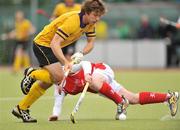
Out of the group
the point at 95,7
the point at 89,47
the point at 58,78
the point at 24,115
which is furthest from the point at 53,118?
the point at 95,7

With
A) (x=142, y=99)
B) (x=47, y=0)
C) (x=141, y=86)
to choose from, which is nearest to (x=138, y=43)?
(x=47, y=0)

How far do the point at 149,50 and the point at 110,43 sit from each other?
1621 mm

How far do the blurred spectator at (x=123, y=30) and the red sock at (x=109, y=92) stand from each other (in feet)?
66.6

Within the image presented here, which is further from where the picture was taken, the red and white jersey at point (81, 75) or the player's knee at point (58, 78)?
the red and white jersey at point (81, 75)

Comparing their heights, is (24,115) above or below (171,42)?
above

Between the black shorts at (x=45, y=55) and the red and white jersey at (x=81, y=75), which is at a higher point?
the black shorts at (x=45, y=55)

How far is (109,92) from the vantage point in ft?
37.9

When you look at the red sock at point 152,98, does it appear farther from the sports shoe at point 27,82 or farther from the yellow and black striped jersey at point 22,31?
the yellow and black striped jersey at point 22,31

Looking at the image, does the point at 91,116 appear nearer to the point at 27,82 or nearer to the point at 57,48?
the point at 27,82

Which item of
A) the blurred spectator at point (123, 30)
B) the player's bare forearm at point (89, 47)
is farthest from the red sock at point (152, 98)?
the blurred spectator at point (123, 30)

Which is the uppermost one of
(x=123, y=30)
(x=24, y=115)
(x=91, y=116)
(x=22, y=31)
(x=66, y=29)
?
(x=66, y=29)

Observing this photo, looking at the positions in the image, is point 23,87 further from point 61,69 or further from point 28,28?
point 28,28

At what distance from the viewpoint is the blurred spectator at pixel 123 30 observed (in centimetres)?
3186

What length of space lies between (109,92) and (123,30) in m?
20.5
